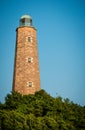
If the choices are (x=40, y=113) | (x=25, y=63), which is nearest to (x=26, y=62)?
(x=25, y=63)

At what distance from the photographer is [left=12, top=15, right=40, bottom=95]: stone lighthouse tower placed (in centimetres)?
2938

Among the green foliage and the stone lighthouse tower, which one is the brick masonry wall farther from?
the green foliage

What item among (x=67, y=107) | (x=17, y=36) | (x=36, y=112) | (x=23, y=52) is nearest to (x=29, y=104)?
(x=36, y=112)

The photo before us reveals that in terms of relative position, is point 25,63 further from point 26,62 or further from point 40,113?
point 40,113

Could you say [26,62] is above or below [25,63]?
above

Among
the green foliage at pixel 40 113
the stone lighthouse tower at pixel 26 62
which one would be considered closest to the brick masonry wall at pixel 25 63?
the stone lighthouse tower at pixel 26 62

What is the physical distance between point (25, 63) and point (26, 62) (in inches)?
6.2

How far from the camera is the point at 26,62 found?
29.9 meters

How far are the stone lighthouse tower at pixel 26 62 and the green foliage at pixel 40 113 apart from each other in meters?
3.23

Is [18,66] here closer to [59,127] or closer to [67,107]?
[67,107]

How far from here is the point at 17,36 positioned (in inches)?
1241

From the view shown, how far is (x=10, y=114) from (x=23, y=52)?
10286 millimetres

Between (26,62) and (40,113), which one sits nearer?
(40,113)

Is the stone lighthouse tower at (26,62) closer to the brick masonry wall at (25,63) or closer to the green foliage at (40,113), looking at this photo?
the brick masonry wall at (25,63)
